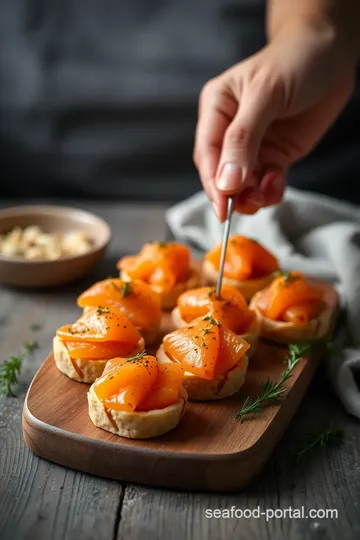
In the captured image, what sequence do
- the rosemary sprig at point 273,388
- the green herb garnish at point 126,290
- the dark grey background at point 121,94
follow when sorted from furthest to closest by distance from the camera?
the dark grey background at point 121,94, the green herb garnish at point 126,290, the rosemary sprig at point 273,388

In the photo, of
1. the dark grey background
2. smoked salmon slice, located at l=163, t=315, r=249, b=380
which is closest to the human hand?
smoked salmon slice, located at l=163, t=315, r=249, b=380

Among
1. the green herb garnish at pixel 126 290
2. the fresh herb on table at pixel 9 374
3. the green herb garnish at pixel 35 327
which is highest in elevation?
the green herb garnish at pixel 126 290

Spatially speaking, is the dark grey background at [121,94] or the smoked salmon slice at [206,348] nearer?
the smoked salmon slice at [206,348]

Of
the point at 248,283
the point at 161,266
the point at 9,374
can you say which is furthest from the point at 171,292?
the point at 9,374

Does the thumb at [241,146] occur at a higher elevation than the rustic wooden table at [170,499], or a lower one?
higher

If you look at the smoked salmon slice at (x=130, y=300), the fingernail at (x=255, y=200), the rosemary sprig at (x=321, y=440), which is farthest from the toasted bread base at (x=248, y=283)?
the rosemary sprig at (x=321, y=440)

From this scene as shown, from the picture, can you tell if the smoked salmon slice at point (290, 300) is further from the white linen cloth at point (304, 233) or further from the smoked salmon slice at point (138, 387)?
the smoked salmon slice at point (138, 387)
